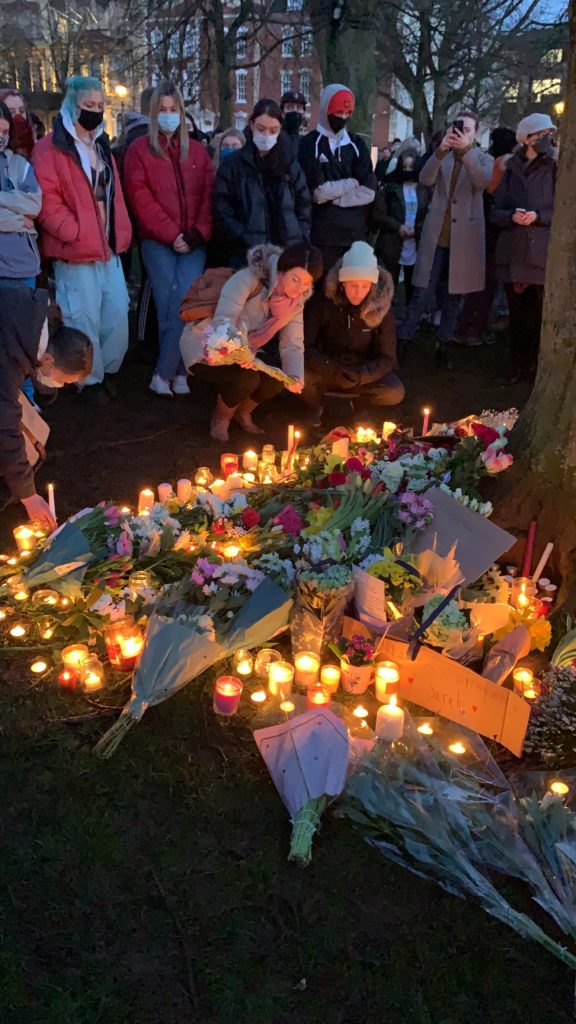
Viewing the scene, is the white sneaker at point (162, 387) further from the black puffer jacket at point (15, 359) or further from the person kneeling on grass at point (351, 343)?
the black puffer jacket at point (15, 359)

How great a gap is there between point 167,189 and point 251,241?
0.70 m

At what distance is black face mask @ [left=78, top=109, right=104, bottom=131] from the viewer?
5184 millimetres

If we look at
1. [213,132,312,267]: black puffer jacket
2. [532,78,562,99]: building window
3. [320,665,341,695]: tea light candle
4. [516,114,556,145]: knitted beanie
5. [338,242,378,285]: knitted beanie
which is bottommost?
[320,665,341,695]: tea light candle

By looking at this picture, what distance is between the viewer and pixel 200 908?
7.16ft

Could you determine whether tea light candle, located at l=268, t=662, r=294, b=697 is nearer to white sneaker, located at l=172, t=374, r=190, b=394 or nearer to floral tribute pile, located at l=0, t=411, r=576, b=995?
floral tribute pile, located at l=0, t=411, r=576, b=995

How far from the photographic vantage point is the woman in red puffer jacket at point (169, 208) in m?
5.58

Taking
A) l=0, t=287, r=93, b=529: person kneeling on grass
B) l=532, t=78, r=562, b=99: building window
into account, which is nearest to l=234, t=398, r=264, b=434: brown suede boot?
l=0, t=287, r=93, b=529: person kneeling on grass

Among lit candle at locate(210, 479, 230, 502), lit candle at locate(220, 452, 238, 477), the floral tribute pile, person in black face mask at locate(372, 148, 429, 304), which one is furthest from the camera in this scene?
person in black face mask at locate(372, 148, 429, 304)

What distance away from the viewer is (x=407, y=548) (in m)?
3.34

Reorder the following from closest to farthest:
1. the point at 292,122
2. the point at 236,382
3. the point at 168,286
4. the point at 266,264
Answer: the point at 266,264 < the point at 236,382 < the point at 168,286 < the point at 292,122

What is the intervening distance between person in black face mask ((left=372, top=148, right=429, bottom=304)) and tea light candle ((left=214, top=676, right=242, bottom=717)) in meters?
5.39

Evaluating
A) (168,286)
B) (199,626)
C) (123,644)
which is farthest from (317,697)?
(168,286)

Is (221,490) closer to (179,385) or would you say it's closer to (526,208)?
(179,385)

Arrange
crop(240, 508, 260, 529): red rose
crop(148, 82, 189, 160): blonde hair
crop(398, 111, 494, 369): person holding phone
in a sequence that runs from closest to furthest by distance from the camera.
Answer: crop(240, 508, 260, 529): red rose → crop(148, 82, 189, 160): blonde hair → crop(398, 111, 494, 369): person holding phone
